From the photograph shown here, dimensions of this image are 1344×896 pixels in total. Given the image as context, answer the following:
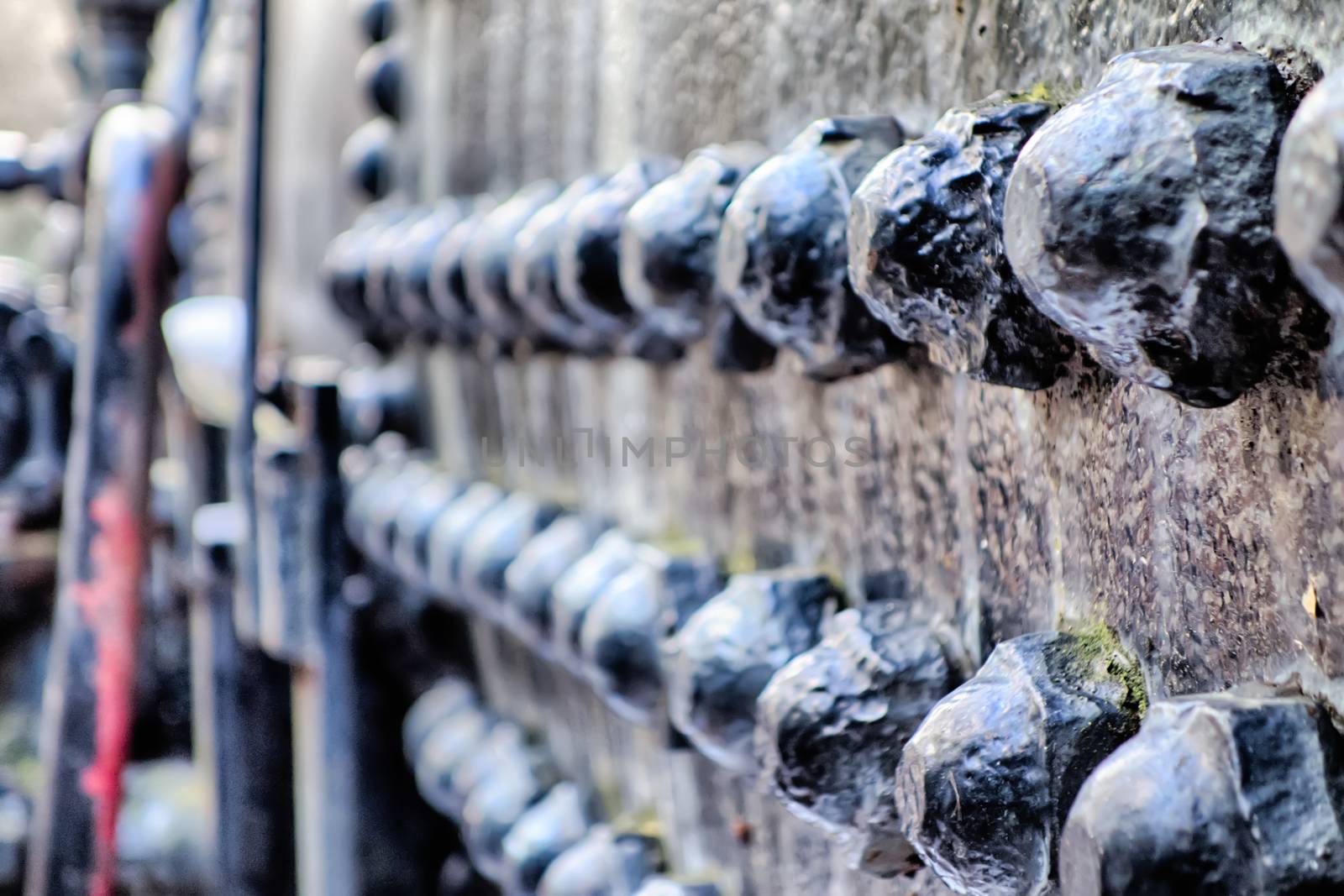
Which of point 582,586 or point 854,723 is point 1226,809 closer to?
point 854,723

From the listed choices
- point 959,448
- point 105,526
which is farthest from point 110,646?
point 959,448

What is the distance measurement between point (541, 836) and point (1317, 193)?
730 mm

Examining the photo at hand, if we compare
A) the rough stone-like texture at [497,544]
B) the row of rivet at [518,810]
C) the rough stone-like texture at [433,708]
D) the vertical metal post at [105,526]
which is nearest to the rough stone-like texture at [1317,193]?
the row of rivet at [518,810]

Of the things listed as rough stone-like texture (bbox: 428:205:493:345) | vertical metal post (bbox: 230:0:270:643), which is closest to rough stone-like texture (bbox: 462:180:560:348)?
rough stone-like texture (bbox: 428:205:493:345)

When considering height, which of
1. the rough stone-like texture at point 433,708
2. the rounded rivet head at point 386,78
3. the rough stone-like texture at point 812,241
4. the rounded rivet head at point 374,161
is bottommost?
the rough stone-like texture at point 433,708

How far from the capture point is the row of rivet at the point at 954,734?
274 mm

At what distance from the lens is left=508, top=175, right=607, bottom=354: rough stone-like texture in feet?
2.24

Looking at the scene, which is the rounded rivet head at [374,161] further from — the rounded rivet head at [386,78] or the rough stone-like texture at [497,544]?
the rough stone-like texture at [497,544]

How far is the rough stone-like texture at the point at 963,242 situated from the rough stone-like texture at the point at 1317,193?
0.12 metres

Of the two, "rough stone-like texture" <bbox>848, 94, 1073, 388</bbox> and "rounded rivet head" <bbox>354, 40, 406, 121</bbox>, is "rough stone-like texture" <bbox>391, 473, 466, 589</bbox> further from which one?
"rough stone-like texture" <bbox>848, 94, 1073, 388</bbox>

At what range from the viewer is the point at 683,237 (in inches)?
21.0

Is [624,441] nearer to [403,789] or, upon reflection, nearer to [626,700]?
[626,700]

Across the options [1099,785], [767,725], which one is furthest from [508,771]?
[1099,785]

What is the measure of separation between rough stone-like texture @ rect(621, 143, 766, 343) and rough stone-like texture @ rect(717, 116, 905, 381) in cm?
7
